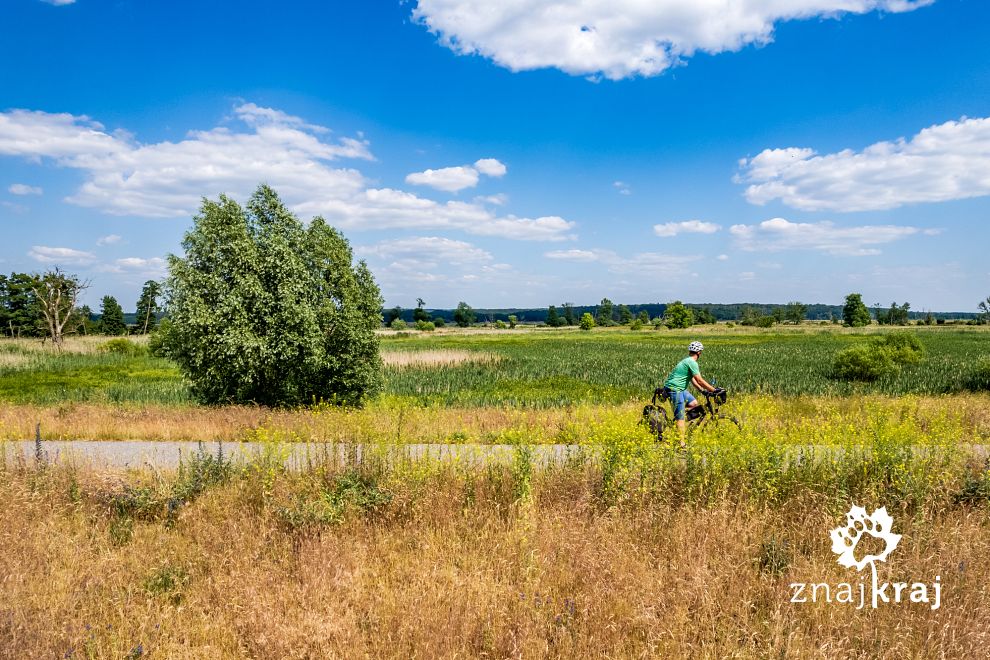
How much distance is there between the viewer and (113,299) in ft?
310

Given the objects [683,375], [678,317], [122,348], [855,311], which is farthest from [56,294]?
[855,311]

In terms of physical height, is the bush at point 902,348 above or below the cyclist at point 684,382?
below

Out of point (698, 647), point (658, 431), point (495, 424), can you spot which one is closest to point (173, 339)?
point (495, 424)

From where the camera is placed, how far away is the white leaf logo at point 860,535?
5004 mm

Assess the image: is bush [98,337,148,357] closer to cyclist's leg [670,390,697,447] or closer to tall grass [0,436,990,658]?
tall grass [0,436,990,658]

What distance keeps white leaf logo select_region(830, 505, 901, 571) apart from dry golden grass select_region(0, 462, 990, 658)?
0.12 m

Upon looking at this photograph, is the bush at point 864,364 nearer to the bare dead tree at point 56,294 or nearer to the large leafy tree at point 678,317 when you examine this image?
the bare dead tree at point 56,294

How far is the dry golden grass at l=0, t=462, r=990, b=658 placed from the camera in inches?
156

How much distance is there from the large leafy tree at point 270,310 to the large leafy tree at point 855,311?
478 feet

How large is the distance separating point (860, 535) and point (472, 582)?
4085mm

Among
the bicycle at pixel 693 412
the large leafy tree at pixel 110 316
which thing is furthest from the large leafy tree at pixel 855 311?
the large leafy tree at pixel 110 316

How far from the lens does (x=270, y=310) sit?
16094 millimetres

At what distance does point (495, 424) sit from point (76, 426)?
10609mm

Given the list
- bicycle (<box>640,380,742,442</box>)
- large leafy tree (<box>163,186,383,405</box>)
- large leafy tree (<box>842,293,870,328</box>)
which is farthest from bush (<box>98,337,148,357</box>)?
large leafy tree (<box>842,293,870,328</box>)
